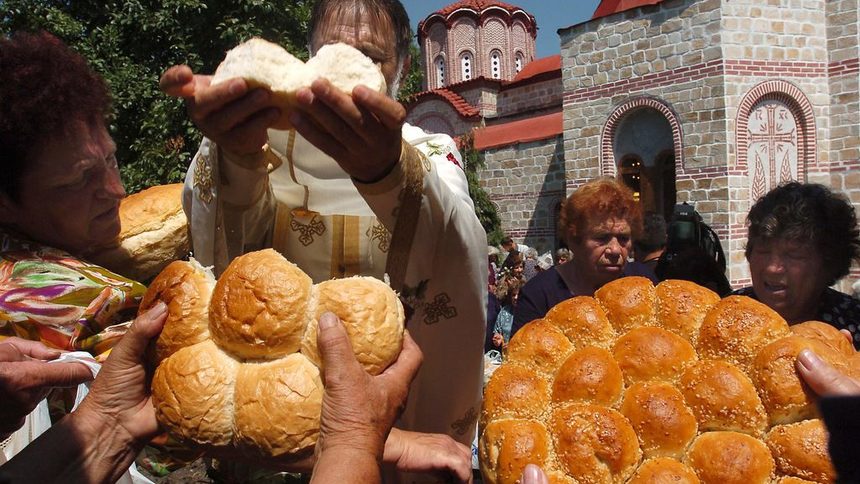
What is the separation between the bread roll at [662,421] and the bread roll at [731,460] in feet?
0.14

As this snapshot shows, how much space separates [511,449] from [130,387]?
37.8 inches

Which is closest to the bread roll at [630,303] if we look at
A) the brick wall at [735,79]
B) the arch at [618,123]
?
the brick wall at [735,79]

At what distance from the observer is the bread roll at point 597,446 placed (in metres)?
1.59

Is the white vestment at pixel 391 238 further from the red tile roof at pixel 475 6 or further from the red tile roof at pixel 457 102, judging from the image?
the red tile roof at pixel 475 6

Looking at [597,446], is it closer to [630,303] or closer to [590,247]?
[630,303]

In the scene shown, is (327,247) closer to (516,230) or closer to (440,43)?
(516,230)

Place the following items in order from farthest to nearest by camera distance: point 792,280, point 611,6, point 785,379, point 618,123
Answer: point 611,6
point 618,123
point 792,280
point 785,379

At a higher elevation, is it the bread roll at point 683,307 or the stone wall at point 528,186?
the stone wall at point 528,186

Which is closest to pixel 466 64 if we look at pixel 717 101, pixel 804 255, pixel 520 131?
pixel 520 131

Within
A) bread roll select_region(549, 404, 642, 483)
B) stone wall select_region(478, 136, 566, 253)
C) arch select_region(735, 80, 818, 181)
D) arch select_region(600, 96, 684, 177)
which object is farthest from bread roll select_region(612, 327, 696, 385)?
stone wall select_region(478, 136, 566, 253)

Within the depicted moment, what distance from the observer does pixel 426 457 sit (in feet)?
4.80

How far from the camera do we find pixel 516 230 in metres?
16.3

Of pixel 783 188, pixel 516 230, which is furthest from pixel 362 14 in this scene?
pixel 516 230

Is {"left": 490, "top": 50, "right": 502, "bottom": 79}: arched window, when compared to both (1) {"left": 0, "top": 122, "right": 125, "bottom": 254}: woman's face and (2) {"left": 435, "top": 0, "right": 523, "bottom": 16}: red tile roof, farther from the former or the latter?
(1) {"left": 0, "top": 122, "right": 125, "bottom": 254}: woman's face
